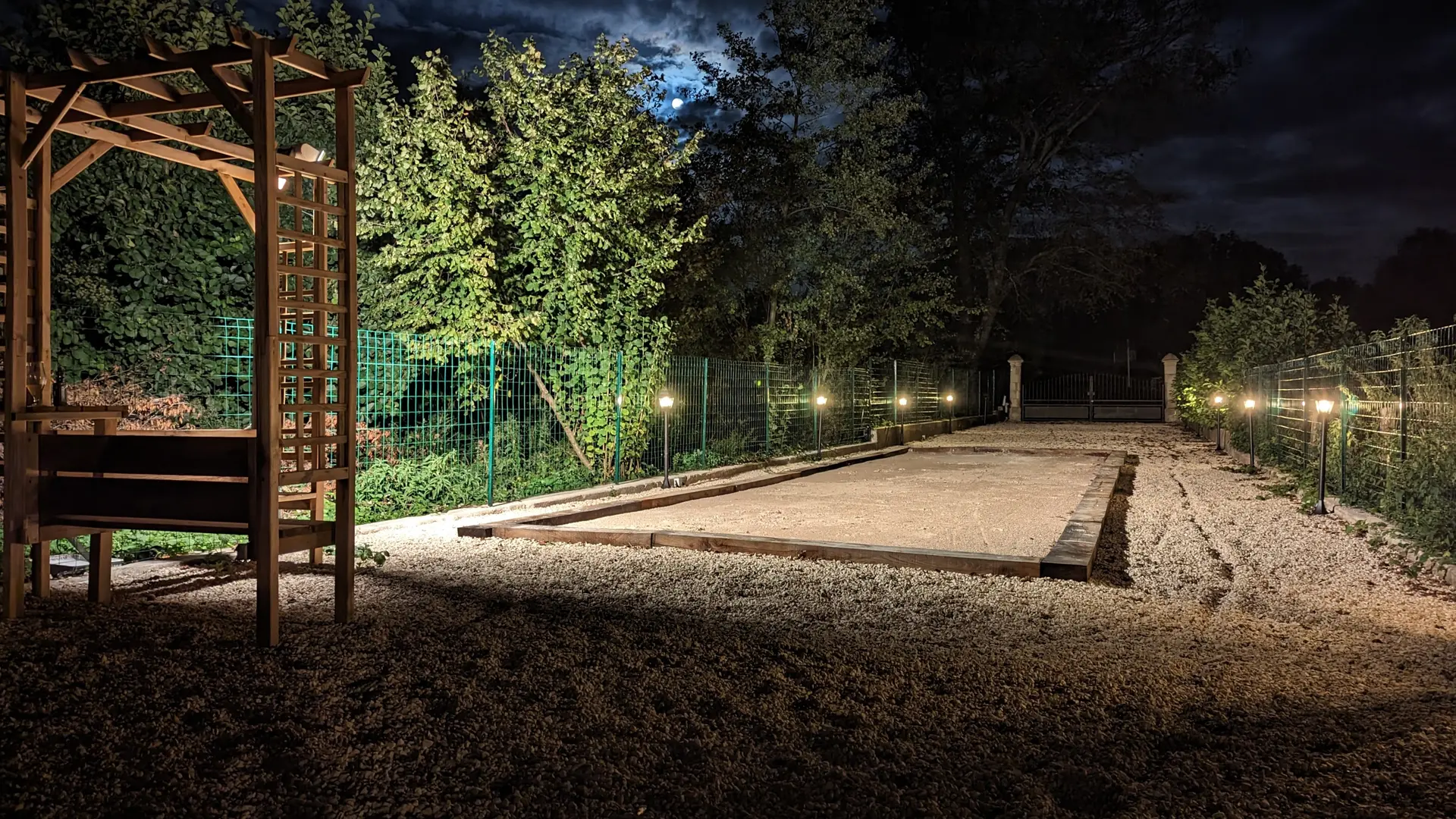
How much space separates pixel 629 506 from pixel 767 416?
693cm

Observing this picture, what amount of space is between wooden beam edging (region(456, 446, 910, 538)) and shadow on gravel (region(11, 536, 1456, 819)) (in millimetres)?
2825

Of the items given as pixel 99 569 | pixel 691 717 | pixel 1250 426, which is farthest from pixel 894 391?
pixel 691 717

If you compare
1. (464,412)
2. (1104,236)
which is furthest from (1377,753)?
(1104,236)

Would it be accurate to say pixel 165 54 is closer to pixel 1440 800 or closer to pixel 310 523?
pixel 310 523

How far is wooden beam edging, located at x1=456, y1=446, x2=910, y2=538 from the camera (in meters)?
7.77

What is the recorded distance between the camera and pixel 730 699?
140 inches

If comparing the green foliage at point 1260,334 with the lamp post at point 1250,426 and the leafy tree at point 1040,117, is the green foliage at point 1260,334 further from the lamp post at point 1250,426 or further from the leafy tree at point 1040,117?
the leafy tree at point 1040,117

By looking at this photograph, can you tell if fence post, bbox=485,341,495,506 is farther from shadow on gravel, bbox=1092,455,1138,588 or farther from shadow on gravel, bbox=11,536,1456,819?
shadow on gravel, bbox=1092,455,1138,588

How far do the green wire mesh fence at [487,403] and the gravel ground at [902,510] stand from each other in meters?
1.69

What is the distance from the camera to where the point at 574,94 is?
11648 mm

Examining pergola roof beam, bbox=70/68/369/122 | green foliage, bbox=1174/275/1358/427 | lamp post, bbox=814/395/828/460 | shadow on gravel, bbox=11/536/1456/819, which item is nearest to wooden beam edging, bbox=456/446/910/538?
lamp post, bbox=814/395/828/460

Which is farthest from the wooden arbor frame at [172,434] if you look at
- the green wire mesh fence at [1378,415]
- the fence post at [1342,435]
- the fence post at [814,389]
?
the fence post at [814,389]

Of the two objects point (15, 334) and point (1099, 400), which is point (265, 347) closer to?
point (15, 334)

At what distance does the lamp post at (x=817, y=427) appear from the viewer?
16.7 metres
